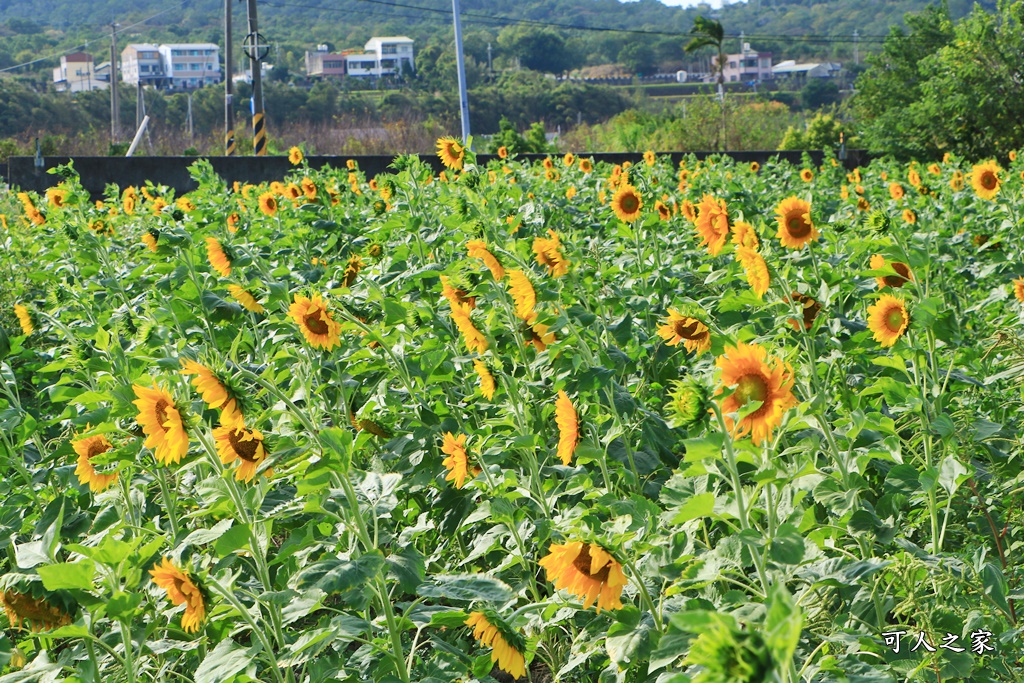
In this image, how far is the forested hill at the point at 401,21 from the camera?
81938mm

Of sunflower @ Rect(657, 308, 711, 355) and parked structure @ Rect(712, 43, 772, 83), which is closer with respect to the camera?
sunflower @ Rect(657, 308, 711, 355)

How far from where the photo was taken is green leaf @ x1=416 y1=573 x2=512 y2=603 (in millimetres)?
1972

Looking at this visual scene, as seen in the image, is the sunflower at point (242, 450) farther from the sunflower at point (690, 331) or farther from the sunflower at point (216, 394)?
the sunflower at point (690, 331)

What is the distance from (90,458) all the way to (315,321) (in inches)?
25.7

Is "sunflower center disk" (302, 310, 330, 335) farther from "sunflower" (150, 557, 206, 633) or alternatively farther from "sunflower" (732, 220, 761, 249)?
"sunflower" (732, 220, 761, 249)

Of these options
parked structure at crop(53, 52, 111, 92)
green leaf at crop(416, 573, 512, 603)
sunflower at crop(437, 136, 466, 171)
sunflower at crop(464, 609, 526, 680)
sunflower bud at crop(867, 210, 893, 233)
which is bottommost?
sunflower at crop(464, 609, 526, 680)

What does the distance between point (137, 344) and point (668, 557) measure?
2.08 m

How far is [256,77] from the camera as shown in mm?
20156

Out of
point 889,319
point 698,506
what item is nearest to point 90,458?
point 698,506

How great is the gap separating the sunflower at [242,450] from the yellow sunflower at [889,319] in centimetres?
160

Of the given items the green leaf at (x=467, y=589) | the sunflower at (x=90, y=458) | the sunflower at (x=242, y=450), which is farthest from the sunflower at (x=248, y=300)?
the green leaf at (x=467, y=589)

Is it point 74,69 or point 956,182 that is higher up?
point 74,69

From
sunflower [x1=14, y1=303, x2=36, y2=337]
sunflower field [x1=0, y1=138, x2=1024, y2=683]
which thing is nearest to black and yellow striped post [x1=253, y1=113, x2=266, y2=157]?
sunflower field [x1=0, y1=138, x2=1024, y2=683]

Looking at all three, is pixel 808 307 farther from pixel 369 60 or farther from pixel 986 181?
pixel 369 60
